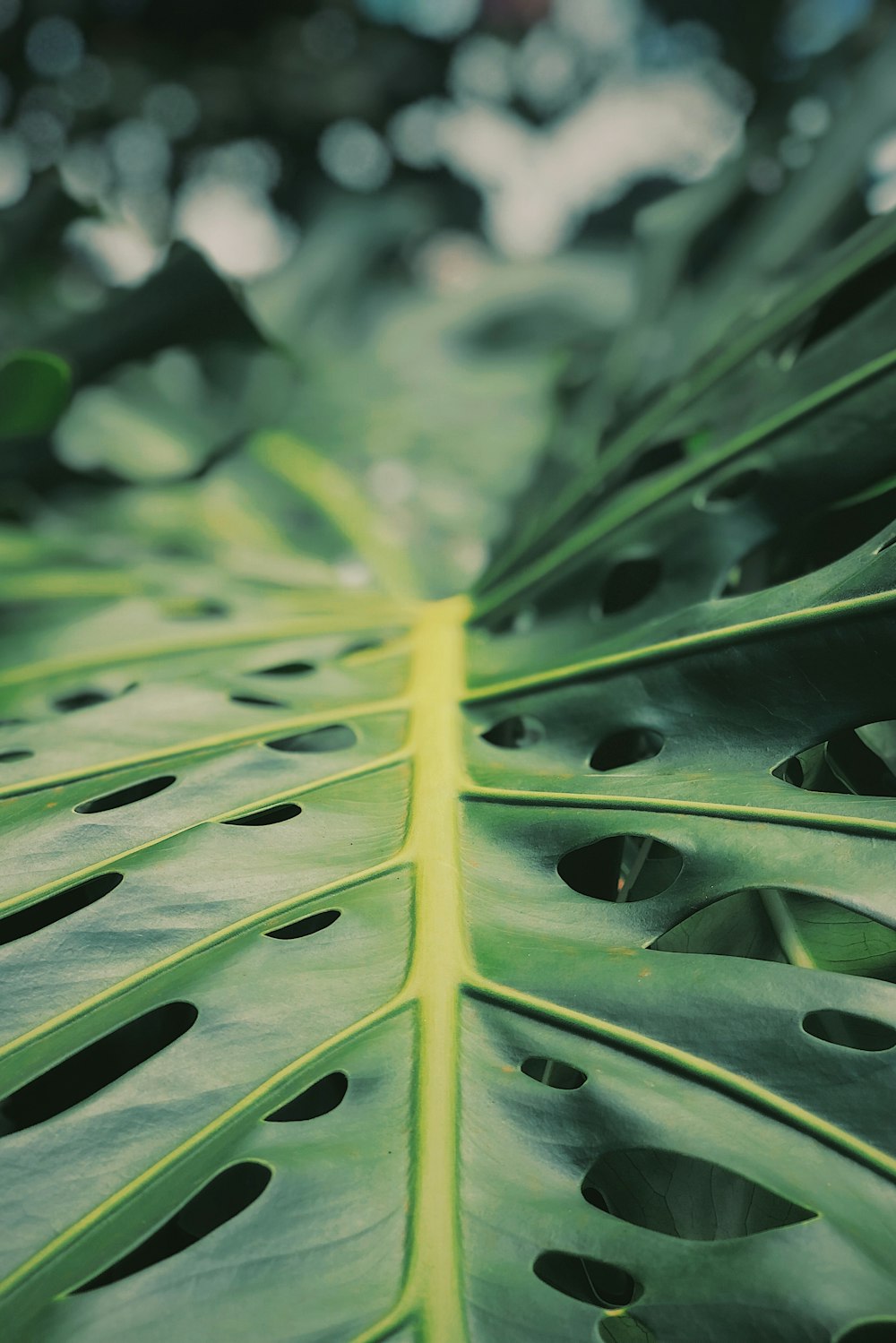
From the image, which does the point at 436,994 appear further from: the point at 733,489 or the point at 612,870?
the point at 733,489

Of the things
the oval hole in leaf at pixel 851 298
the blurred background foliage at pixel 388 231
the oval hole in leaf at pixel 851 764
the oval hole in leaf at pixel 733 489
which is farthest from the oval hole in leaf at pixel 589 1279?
the blurred background foliage at pixel 388 231

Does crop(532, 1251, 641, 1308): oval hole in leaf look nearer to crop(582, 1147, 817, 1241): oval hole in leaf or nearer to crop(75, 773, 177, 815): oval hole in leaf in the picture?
crop(582, 1147, 817, 1241): oval hole in leaf

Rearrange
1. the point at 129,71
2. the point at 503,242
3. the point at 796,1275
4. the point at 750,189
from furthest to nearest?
A: the point at 129,71 < the point at 503,242 < the point at 750,189 < the point at 796,1275

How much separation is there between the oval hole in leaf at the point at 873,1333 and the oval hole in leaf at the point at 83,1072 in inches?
12.5

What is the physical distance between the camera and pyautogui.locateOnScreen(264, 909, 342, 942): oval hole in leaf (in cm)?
49

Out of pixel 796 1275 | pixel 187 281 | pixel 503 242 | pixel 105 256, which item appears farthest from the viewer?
pixel 503 242

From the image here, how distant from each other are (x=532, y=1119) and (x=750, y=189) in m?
1.11

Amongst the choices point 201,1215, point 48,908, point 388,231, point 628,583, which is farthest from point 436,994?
point 388,231

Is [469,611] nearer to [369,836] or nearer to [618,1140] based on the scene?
[369,836]

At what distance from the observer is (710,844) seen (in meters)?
0.49

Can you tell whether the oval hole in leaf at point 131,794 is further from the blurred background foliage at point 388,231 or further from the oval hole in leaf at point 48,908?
the blurred background foliage at point 388,231

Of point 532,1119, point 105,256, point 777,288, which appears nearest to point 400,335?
point 105,256

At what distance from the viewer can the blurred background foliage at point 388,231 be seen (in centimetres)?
107

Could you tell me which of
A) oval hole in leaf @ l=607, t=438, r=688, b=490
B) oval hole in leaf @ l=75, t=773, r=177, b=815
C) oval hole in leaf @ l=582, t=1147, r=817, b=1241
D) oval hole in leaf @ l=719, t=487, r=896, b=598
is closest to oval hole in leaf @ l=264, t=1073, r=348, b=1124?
oval hole in leaf @ l=582, t=1147, r=817, b=1241
